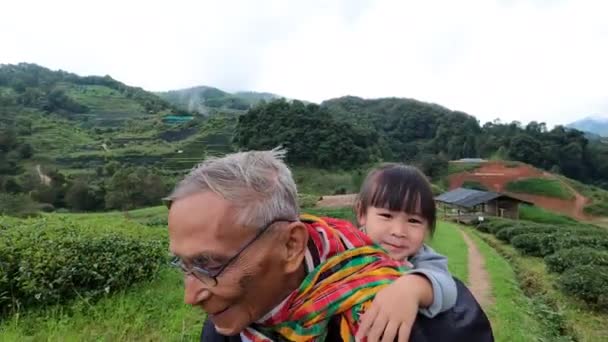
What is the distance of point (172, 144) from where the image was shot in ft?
178

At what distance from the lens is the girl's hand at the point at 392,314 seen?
1018 mm

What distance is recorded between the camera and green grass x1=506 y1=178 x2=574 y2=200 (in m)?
41.9

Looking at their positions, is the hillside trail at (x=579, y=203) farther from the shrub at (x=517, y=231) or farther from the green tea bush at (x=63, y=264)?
the green tea bush at (x=63, y=264)

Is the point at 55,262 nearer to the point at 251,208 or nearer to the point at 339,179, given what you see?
the point at 251,208

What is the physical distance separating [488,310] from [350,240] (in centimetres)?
750

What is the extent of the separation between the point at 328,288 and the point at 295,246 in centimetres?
12

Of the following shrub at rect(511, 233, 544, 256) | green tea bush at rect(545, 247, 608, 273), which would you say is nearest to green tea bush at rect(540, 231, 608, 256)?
shrub at rect(511, 233, 544, 256)

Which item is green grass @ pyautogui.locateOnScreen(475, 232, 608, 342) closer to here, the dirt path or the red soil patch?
the dirt path

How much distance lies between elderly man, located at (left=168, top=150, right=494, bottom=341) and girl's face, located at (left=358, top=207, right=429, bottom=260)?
73 cm

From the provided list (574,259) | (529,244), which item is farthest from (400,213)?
(529,244)

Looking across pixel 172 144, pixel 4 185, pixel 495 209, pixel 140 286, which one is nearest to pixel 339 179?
pixel 495 209

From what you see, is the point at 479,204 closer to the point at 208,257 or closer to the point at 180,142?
the point at 208,257

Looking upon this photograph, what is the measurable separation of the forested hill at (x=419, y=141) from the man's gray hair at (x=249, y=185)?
4450 cm

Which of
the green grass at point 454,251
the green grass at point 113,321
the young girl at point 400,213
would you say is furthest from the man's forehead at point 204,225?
the green grass at point 454,251
